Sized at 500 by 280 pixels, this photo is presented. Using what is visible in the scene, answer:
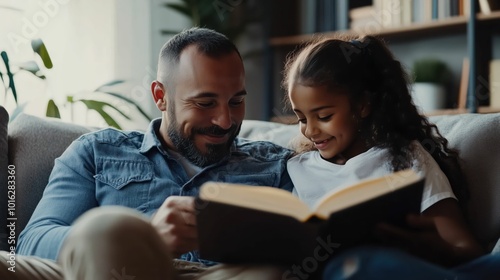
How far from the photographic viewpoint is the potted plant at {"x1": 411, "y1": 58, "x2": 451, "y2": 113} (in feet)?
9.57

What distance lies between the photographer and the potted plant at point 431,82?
9.57 feet

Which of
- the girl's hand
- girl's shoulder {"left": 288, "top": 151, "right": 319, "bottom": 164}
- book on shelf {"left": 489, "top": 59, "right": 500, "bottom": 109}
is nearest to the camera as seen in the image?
the girl's hand

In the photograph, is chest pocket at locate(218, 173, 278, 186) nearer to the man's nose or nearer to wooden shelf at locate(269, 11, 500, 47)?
the man's nose

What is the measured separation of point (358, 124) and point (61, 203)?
0.67 m

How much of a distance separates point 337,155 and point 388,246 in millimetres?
435

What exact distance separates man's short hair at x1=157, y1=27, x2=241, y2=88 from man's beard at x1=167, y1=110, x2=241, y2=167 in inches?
4.4

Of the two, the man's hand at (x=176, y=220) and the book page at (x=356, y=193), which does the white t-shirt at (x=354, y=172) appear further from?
the man's hand at (x=176, y=220)

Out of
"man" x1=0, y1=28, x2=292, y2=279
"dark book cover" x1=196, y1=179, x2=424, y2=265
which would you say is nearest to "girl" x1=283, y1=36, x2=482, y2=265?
"man" x1=0, y1=28, x2=292, y2=279

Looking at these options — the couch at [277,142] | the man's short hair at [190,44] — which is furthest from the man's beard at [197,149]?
the couch at [277,142]

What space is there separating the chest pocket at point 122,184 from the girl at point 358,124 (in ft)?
1.10

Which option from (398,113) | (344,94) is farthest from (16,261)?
(398,113)

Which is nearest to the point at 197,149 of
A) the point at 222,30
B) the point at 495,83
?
the point at 495,83

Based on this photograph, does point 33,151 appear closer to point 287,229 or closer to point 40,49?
point 40,49

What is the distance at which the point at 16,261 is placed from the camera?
120cm
